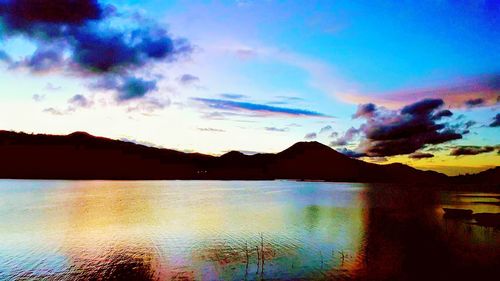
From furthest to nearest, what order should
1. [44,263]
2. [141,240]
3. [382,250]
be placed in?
[141,240] → [382,250] → [44,263]

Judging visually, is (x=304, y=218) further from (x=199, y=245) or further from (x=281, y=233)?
(x=199, y=245)

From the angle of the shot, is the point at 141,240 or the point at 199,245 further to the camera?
the point at 141,240

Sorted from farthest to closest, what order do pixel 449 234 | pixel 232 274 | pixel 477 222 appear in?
pixel 477 222 < pixel 449 234 < pixel 232 274

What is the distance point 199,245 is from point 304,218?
37.0 meters

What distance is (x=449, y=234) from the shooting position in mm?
60656

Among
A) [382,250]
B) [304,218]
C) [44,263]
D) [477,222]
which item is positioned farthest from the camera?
[304,218]

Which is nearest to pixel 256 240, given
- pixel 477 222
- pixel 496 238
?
pixel 496 238

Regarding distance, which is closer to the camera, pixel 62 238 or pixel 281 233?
pixel 62 238

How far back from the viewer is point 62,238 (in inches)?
2120

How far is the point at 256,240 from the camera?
53375 mm

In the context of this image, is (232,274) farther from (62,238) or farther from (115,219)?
(115,219)

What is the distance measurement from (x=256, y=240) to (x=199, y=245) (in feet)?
27.6

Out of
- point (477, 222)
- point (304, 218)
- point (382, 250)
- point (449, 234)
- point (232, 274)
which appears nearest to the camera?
point (232, 274)

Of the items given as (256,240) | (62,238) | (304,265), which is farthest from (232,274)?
(62,238)
